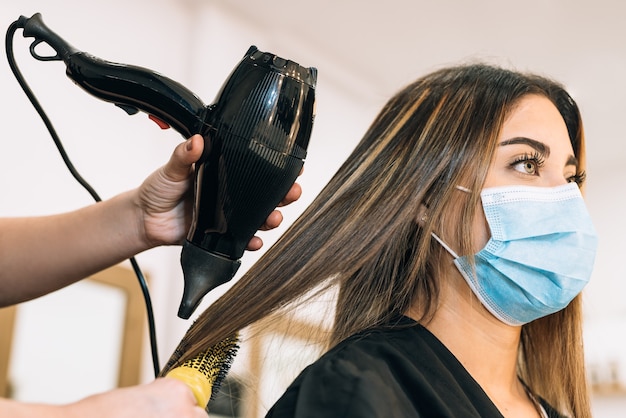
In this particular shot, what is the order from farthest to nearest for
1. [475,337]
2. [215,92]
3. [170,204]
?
1. [215,92]
2. [475,337]
3. [170,204]

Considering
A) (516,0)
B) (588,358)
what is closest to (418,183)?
(516,0)

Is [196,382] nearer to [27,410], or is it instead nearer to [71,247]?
[27,410]

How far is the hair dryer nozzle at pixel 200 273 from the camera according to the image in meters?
0.84

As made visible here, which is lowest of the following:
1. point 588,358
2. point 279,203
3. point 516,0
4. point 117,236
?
point 588,358

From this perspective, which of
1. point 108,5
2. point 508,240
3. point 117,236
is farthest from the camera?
point 108,5

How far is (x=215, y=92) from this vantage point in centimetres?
254

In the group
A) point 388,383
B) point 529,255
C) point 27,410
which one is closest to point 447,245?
point 529,255

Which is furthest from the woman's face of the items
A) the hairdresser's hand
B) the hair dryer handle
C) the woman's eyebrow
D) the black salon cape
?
the hair dryer handle

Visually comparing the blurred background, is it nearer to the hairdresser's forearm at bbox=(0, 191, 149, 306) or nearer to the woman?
the woman

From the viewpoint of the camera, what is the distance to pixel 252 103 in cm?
81

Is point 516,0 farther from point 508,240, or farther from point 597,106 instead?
point 508,240

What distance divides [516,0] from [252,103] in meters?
2.16

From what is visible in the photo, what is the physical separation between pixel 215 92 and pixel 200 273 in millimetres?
1768

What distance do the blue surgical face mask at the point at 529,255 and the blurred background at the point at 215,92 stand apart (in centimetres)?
36
